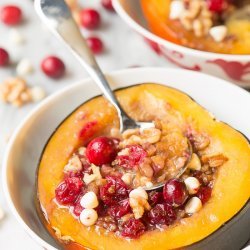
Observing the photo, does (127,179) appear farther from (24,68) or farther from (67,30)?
(24,68)

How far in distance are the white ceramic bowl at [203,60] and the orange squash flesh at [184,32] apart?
0.24 feet

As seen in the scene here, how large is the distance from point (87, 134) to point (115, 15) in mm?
951

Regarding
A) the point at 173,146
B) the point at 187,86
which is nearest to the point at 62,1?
the point at 187,86

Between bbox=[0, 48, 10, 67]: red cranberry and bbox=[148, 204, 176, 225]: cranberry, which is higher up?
bbox=[148, 204, 176, 225]: cranberry

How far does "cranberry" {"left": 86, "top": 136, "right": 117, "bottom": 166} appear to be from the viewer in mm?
1800

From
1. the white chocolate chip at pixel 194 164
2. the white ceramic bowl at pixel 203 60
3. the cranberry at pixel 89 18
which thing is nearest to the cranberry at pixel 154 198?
the white chocolate chip at pixel 194 164

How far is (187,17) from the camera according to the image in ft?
7.70

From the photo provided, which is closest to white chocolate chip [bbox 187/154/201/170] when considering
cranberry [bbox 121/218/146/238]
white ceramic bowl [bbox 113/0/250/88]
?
cranberry [bbox 121/218/146/238]

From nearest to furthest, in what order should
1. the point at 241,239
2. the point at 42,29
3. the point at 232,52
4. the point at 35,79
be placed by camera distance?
1. the point at 241,239
2. the point at 232,52
3. the point at 35,79
4. the point at 42,29

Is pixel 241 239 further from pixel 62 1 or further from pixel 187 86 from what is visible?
pixel 62 1

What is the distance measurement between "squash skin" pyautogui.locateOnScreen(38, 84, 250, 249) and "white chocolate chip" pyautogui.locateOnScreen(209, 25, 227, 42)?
Result: 442 mm

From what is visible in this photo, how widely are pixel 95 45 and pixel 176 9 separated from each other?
1.17ft

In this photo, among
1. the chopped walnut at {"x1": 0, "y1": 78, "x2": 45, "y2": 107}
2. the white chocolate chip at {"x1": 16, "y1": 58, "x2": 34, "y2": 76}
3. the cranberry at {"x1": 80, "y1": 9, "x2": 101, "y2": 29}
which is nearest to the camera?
the chopped walnut at {"x1": 0, "y1": 78, "x2": 45, "y2": 107}

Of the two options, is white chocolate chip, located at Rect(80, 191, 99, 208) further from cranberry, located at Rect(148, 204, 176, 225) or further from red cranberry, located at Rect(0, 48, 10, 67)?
red cranberry, located at Rect(0, 48, 10, 67)
